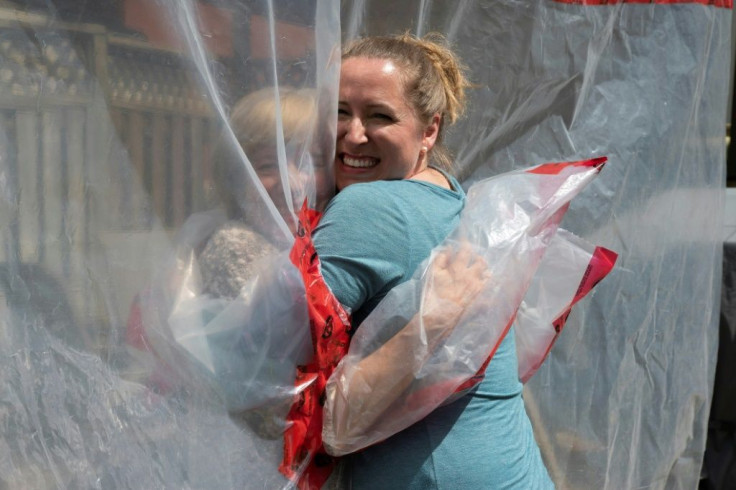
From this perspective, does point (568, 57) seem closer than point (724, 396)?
Yes

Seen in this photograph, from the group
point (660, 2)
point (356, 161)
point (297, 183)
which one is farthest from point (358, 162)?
point (660, 2)

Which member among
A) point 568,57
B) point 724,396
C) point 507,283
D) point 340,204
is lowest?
point 724,396

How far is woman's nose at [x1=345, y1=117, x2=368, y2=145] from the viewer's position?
160cm

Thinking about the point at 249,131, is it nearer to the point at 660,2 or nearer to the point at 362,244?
the point at 362,244

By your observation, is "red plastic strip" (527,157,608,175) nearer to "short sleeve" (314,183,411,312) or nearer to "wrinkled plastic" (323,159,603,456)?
"wrinkled plastic" (323,159,603,456)

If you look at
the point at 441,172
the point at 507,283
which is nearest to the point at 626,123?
the point at 441,172

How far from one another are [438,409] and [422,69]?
653 millimetres

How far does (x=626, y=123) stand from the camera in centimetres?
235

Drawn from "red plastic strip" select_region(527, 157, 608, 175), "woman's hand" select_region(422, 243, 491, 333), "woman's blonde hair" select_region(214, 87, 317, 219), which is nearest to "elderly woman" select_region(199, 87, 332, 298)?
"woman's blonde hair" select_region(214, 87, 317, 219)

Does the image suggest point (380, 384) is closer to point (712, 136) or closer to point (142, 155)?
point (142, 155)

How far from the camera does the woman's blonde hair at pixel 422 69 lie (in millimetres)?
1646

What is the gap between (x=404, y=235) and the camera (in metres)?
1.41

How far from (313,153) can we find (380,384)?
425 mm

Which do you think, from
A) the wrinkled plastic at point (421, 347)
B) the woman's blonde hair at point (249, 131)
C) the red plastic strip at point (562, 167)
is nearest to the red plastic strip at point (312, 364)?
the wrinkled plastic at point (421, 347)
